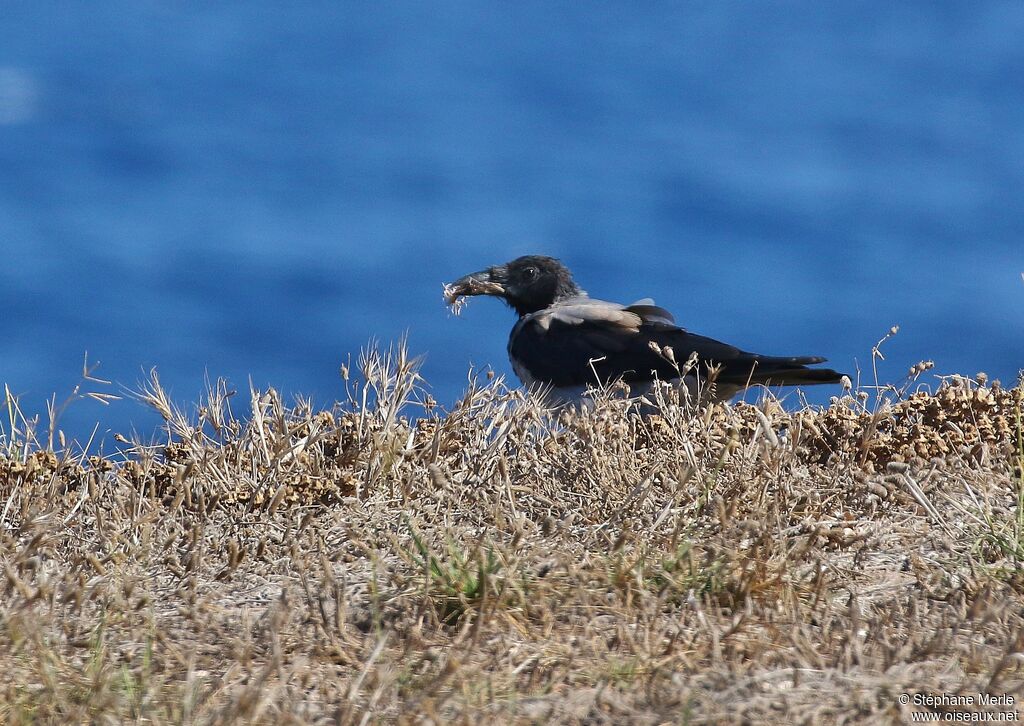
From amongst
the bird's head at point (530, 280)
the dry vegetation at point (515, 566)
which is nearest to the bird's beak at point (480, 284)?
the bird's head at point (530, 280)

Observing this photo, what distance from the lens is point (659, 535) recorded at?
415cm

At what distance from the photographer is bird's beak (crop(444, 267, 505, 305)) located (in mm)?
9742

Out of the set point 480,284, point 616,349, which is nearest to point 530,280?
point 480,284

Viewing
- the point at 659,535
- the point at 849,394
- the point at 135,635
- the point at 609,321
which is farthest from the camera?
the point at 609,321

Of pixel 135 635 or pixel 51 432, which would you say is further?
pixel 51 432

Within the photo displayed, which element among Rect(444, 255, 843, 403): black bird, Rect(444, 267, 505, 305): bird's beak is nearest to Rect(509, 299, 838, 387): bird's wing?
Rect(444, 255, 843, 403): black bird

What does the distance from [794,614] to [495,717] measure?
3.58ft

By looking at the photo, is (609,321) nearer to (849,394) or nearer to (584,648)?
(849,394)

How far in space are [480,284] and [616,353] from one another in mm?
2018

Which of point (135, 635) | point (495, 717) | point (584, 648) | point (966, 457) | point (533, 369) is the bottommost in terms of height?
point (495, 717)

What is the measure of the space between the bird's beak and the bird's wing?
731 mm

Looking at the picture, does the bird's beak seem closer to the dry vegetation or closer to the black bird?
the black bird

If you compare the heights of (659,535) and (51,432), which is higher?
(51,432)

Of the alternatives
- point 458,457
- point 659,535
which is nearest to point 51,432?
point 458,457
